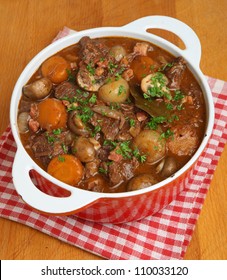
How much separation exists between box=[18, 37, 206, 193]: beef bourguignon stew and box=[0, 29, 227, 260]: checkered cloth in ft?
0.90

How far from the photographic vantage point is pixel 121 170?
7.18ft

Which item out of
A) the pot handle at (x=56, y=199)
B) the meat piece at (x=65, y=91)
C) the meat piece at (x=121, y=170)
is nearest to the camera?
the pot handle at (x=56, y=199)

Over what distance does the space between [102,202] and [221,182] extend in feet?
2.28

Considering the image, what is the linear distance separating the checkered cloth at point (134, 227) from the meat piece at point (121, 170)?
0.99 ft

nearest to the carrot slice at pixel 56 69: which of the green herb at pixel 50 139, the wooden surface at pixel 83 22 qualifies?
the green herb at pixel 50 139

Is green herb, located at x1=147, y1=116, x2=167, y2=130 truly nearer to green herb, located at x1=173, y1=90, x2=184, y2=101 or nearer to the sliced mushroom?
green herb, located at x1=173, y1=90, x2=184, y2=101

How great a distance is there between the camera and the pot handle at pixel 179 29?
2.48 meters

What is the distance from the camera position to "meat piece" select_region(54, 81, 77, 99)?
93.8 inches

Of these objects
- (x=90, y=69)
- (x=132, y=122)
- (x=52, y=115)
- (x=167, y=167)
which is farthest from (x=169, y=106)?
(x=52, y=115)

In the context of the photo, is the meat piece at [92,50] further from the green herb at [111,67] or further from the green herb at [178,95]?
the green herb at [178,95]

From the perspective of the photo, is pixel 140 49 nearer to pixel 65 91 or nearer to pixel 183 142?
pixel 65 91

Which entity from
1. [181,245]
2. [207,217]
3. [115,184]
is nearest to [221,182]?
[207,217]

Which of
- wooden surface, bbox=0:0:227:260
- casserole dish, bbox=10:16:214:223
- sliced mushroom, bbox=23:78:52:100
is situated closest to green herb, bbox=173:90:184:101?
casserole dish, bbox=10:16:214:223

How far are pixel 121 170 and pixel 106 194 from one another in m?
0.16
